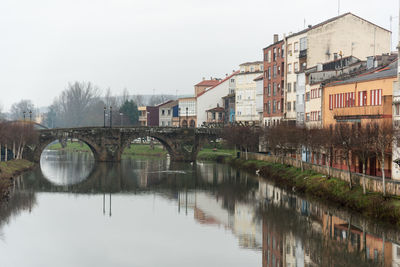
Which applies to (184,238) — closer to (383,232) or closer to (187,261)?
(187,261)

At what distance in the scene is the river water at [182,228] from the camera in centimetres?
3716

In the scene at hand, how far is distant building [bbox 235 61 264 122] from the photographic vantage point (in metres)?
119

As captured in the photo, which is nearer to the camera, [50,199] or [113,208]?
[113,208]

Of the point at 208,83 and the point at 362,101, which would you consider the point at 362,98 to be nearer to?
the point at 362,101

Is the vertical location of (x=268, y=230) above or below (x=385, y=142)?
below

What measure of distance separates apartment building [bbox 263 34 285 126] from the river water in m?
26.3

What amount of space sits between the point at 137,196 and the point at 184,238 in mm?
21171

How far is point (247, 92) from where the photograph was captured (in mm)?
121812

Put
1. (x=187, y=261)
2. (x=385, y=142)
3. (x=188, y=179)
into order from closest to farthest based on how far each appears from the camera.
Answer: (x=187, y=261) → (x=385, y=142) → (x=188, y=179)

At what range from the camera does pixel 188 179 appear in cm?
7781

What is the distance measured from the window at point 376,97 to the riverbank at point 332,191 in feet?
26.1

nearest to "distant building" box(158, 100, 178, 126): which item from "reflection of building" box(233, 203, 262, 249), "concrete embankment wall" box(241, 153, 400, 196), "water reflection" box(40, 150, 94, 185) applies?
"water reflection" box(40, 150, 94, 185)

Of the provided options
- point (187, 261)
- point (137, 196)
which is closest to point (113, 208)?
point (137, 196)

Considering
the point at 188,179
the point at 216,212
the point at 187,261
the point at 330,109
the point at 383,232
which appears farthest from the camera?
the point at 188,179
